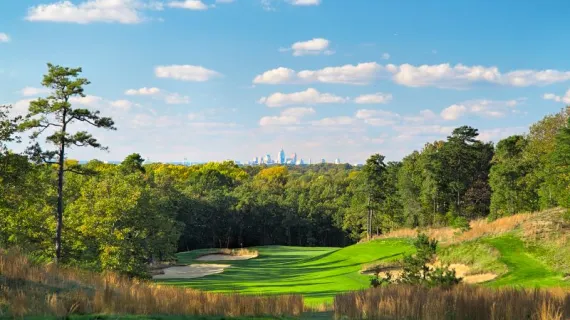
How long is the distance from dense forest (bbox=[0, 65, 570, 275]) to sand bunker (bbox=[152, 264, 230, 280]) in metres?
2.83

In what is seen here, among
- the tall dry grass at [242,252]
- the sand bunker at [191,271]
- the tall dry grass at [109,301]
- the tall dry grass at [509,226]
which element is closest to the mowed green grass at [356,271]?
the tall dry grass at [509,226]

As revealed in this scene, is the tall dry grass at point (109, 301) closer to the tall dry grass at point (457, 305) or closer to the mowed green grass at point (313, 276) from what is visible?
the tall dry grass at point (457, 305)

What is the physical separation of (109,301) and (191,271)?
39.0m

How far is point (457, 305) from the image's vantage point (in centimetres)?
894

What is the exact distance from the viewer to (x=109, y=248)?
25.5 meters

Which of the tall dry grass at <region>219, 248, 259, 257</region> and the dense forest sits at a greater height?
the dense forest

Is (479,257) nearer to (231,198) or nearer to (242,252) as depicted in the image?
(242,252)

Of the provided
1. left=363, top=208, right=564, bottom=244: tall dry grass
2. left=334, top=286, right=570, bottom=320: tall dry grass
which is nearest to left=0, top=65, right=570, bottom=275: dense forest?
left=363, top=208, right=564, bottom=244: tall dry grass

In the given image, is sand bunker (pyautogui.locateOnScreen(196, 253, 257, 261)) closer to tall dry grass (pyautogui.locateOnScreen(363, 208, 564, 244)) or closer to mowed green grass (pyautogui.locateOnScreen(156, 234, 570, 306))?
mowed green grass (pyautogui.locateOnScreen(156, 234, 570, 306))

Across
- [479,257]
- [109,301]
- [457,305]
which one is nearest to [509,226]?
[479,257]

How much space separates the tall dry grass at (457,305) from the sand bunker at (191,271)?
3414 centimetres

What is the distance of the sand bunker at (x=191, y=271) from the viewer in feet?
140

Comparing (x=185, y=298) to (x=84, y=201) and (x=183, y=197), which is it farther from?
(x=183, y=197)

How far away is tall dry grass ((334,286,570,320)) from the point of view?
8586 millimetres
